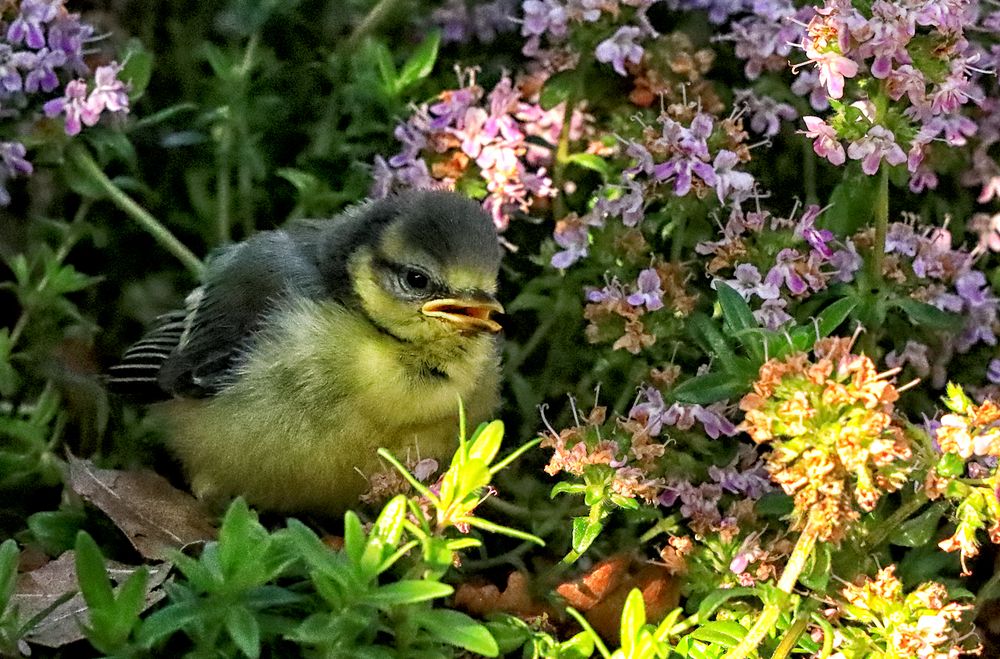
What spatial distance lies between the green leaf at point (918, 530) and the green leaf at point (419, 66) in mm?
1321

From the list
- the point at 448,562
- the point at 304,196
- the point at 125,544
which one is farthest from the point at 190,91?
the point at 448,562

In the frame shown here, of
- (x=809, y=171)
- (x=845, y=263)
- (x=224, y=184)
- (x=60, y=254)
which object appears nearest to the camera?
(x=845, y=263)

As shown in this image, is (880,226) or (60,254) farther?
(60,254)

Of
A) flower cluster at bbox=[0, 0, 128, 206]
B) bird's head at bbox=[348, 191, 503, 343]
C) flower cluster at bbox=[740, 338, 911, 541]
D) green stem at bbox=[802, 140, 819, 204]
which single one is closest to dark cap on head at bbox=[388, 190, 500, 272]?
bird's head at bbox=[348, 191, 503, 343]

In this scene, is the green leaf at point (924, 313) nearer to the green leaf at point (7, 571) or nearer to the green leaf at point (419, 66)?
the green leaf at point (419, 66)

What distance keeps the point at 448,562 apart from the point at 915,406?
1.08 meters

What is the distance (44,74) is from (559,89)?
970 mm

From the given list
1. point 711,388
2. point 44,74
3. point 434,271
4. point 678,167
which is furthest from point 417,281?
point 44,74

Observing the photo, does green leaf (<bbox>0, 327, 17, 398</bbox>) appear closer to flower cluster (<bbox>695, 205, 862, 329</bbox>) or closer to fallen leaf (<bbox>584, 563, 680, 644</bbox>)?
fallen leaf (<bbox>584, 563, 680, 644</bbox>)

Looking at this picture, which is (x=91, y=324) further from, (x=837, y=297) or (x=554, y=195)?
(x=837, y=297)

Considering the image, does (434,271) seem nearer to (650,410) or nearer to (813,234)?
(650,410)

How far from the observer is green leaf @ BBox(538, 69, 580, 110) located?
222 centimetres

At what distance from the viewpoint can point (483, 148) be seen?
7.48 ft

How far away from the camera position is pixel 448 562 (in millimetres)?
1332
